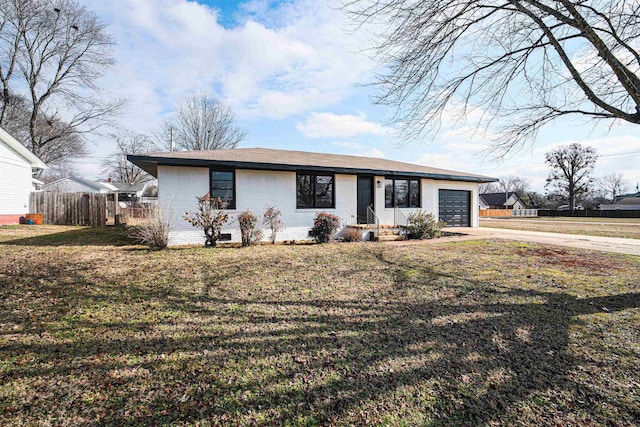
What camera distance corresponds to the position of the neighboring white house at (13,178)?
46.3ft

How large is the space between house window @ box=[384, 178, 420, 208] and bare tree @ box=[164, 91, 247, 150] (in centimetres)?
2133

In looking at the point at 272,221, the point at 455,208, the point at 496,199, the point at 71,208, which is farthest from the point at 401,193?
the point at 496,199

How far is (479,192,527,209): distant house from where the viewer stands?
58775mm

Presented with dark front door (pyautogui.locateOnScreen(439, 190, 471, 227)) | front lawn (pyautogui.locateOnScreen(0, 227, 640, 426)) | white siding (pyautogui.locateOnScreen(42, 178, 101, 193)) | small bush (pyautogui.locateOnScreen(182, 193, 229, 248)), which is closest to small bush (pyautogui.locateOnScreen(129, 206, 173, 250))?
small bush (pyautogui.locateOnScreen(182, 193, 229, 248))

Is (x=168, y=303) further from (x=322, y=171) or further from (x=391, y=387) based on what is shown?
(x=322, y=171)

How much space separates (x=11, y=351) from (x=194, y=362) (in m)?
1.98

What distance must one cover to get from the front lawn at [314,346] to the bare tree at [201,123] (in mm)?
24322

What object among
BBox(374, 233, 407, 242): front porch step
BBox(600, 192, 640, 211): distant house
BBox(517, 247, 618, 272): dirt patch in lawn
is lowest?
BBox(517, 247, 618, 272): dirt patch in lawn

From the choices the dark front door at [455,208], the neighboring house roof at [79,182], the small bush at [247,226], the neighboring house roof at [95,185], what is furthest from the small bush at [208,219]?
the neighboring house roof at [79,182]

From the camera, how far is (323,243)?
35.3 ft

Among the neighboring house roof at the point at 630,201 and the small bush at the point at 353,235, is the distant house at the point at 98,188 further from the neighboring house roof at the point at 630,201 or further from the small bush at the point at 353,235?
the neighboring house roof at the point at 630,201

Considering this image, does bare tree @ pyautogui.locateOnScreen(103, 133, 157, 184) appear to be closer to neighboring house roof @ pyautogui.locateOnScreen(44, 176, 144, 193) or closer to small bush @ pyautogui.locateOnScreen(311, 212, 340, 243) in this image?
neighboring house roof @ pyautogui.locateOnScreen(44, 176, 144, 193)

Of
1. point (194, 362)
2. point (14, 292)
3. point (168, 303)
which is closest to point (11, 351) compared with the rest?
point (168, 303)

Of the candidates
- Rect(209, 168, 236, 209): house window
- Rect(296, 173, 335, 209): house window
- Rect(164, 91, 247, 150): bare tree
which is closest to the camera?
Rect(209, 168, 236, 209): house window
